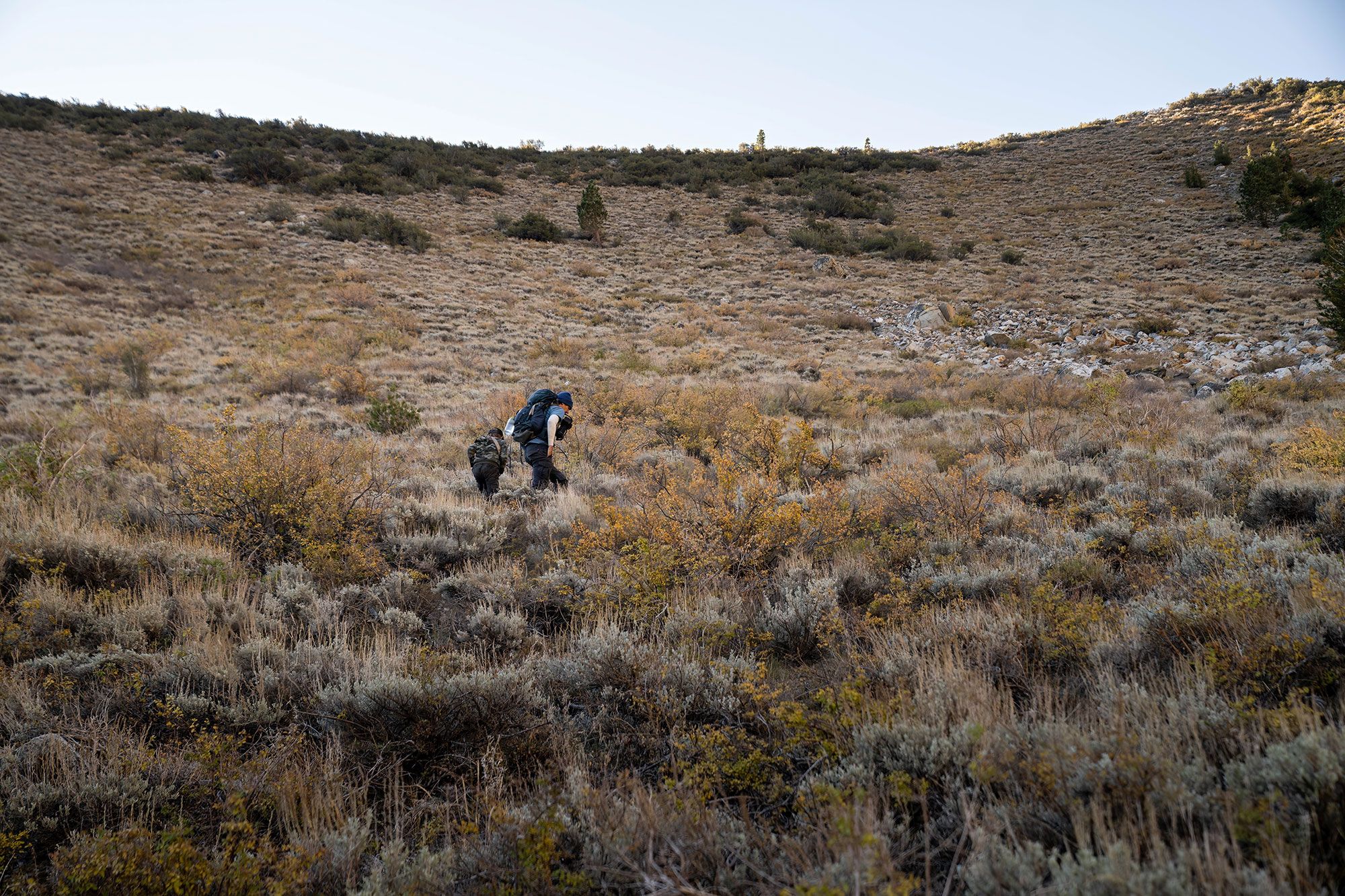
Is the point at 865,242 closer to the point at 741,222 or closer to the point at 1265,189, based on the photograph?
the point at 741,222

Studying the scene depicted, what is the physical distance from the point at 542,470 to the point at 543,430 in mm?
493

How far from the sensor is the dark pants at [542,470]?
7.11m

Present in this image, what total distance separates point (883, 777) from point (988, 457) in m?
6.10

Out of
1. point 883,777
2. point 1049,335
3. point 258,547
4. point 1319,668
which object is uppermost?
point 1049,335

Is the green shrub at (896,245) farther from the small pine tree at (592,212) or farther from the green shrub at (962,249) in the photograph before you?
the small pine tree at (592,212)

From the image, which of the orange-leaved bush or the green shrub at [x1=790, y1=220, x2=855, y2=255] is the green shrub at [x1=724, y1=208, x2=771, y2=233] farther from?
the orange-leaved bush

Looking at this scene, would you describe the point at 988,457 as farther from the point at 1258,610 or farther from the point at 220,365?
the point at 220,365

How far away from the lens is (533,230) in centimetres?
2953

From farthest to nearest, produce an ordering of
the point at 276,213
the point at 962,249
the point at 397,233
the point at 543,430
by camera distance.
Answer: the point at 962,249 < the point at 397,233 < the point at 276,213 < the point at 543,430

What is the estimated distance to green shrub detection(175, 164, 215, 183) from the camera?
29.0 m

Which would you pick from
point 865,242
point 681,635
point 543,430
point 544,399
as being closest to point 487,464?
point 543,430

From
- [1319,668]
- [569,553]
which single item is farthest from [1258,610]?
[569,553]

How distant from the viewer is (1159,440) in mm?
7191

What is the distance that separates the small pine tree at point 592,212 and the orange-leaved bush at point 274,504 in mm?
26836
